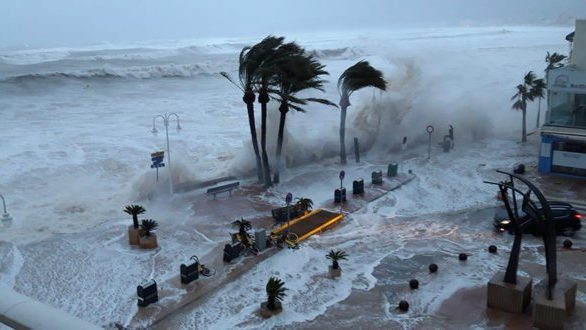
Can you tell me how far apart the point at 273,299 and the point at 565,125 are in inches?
727

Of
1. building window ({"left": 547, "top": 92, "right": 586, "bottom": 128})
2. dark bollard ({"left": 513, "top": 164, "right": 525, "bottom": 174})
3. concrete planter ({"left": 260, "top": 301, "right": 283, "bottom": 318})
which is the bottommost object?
concrete planter ({"left": 260, "top": 301, "right": 283, "bottom": 318})

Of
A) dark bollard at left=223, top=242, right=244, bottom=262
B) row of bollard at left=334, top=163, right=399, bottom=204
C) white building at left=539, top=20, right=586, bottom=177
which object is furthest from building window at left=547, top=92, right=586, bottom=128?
dark bollard at left=223, top=242, right=244, bottom=262

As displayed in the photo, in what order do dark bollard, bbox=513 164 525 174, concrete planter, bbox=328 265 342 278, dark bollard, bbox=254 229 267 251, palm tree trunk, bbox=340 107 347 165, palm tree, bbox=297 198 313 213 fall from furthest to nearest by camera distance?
palm tree trunk, bbox=340 107 347 165, dark bollard, bbox=513 164 525 174, palm tree, bbox=297 198 313 213, dark bollard, bbox=254 229 267 251, concrete planter, bbox=328 265 342 278

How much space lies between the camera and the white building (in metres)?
26.0

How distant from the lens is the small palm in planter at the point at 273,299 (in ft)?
45.3

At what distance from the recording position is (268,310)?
45.6 ft

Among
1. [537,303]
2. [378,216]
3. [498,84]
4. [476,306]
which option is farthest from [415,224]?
[498,84]

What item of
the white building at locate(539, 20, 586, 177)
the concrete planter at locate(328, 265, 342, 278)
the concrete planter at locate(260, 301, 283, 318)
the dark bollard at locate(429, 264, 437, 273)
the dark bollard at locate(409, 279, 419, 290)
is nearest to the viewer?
the concrete planter at locate(260, 301, 283, 318)

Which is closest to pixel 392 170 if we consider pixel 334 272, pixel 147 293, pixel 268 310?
pixel 334 272

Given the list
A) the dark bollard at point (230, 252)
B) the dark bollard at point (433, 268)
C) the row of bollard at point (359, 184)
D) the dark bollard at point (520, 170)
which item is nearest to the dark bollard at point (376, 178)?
the row of bollard at point (359, 184)

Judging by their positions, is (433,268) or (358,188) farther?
(358,188)

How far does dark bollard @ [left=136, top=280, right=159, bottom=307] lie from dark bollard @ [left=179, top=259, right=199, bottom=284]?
3.77ft

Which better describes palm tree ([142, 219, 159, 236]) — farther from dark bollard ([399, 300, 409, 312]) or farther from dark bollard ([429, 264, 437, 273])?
dark bollard ([429, 264, 437, 273])

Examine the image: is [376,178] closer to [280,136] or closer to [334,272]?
[280,136]
